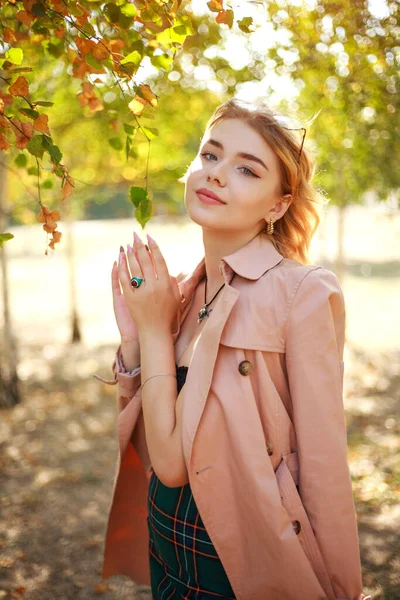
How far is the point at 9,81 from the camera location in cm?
201

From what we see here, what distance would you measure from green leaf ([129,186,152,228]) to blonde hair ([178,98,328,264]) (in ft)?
0.92

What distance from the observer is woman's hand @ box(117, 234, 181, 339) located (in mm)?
2059

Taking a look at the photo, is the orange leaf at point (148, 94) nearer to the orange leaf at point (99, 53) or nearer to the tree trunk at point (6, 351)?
the orange leaf at point (99, 53)

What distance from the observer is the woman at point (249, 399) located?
1797 millimetres

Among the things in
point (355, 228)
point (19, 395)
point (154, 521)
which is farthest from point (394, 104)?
point (355, 228)

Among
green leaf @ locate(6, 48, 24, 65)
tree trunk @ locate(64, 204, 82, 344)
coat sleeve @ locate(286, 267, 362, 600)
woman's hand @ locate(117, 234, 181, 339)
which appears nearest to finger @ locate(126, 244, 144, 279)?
woman's hand @ locate(117, 234, 181, 339)

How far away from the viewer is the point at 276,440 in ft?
6.09

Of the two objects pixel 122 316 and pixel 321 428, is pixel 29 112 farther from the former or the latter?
pixel 321 428

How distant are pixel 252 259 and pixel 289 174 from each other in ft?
1.15

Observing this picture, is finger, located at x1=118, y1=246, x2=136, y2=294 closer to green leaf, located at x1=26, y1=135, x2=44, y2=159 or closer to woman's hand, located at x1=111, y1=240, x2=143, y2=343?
woman's hand, located at x1=111, y1=240, x2=143, y2=343

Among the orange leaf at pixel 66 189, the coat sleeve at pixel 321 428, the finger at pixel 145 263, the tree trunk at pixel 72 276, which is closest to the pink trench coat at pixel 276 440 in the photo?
the coat sleeve at pixel 321 428

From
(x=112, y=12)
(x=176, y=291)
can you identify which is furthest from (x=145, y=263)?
(x=112, y=12)

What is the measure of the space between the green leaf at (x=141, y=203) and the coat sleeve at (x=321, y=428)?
570mm

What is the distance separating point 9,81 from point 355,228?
1499 inches
